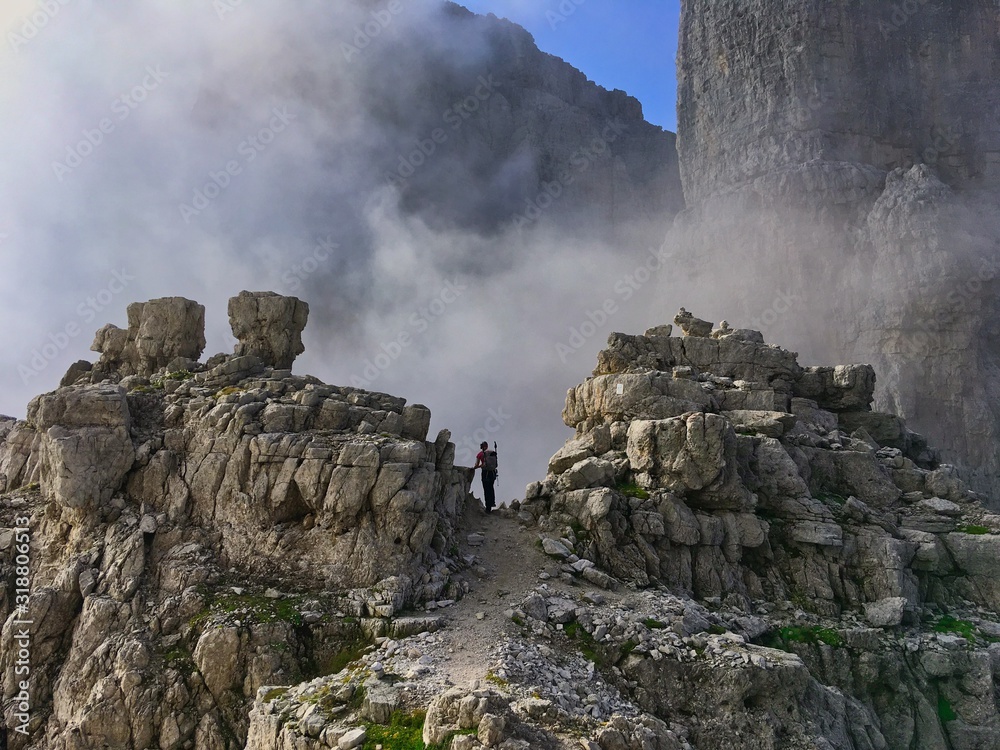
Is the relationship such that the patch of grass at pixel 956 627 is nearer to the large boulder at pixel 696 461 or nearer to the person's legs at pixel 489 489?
the large boulder at pixel 696 461

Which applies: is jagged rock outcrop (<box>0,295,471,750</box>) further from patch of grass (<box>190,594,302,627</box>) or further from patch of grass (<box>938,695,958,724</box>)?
patch of grass (<box>938,695,958,724</box>)

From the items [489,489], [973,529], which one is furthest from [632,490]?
[973,529]

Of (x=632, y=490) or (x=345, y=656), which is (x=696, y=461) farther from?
(x=345, y=656)

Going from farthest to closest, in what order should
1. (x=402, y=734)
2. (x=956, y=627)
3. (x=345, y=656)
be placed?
(x=956, y=627), (x=345, y=656), (x=402, y=734)

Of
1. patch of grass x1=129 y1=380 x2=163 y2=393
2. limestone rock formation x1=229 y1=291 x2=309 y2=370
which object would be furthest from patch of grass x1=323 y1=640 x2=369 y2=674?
limestone rock formation x1=229 y1=291 x2=309 y2=370

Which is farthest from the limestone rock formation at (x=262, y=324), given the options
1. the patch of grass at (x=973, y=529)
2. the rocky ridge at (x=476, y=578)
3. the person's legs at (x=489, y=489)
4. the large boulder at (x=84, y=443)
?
the patch of grass at (x=973, y=529)

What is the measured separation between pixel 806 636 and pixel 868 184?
242ft

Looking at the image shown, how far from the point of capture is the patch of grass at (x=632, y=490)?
1167 inches

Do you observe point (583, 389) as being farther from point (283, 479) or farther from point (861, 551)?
point (283, 479)

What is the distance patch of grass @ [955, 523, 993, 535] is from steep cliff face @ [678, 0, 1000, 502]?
48218mm

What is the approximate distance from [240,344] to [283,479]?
1119 centimetres

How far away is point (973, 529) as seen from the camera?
3059 cm

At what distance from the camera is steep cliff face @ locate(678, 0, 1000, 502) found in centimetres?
7475

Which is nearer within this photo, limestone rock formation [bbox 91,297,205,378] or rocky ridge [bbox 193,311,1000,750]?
rocky ridge [bbox 193,311,1000,750]
